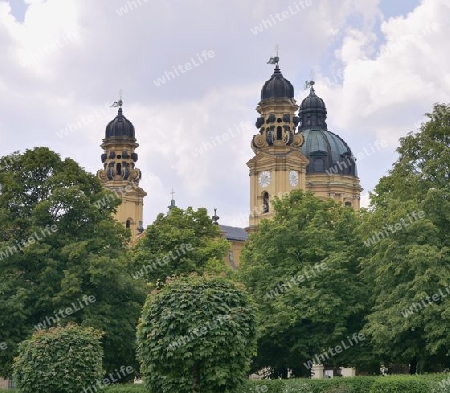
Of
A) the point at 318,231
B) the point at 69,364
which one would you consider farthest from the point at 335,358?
the point at 69,364

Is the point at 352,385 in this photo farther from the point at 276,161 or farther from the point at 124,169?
the point at 124,169

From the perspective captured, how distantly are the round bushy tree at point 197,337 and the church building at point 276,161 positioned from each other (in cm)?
6303

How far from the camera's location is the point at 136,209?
114m

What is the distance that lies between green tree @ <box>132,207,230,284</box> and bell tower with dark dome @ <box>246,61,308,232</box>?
119ft

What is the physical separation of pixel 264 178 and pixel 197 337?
230 feet

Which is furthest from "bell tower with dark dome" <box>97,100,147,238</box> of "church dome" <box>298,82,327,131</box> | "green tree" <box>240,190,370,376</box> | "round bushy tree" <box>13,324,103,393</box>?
"round bushy tree" <box>13,324,103,393</box>

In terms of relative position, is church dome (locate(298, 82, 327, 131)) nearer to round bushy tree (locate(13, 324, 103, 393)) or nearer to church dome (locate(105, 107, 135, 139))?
church dome (locate(105, 107, 135, 139))

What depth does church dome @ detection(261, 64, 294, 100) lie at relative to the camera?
9888cm

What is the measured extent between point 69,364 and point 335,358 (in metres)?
17.7

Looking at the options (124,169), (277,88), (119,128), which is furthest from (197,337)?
(119,128)

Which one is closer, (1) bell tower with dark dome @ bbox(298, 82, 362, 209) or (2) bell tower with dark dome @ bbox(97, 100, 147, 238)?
(2) bell tower with dark dome @ bbox(97, 100, 147, 238)

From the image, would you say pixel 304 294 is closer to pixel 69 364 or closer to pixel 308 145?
pixel 69 364

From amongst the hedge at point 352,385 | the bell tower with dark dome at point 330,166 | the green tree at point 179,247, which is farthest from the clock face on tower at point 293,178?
the hedge at point 352,385

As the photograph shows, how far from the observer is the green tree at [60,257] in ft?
148
